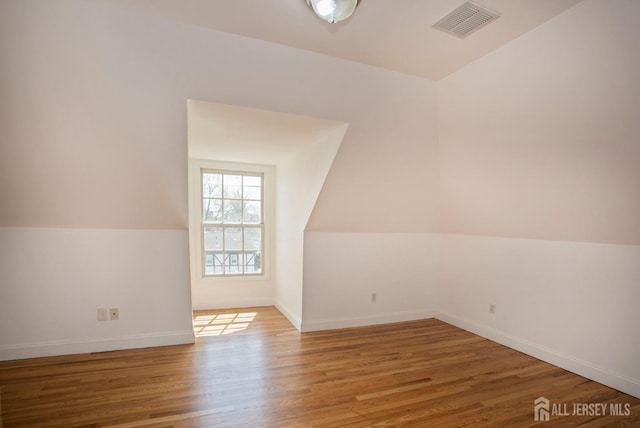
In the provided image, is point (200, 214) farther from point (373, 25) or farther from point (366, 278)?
point (373, 25)

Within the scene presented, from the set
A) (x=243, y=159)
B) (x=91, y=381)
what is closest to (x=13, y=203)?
(x=91, y=381)

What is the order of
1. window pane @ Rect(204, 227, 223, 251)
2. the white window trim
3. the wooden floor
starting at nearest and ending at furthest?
the wooden floor < the white window trim < window pane @ Rect(204, 227, 223, 251)

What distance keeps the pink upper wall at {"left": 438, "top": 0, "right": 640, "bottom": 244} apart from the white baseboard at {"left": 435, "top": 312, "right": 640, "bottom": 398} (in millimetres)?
1035

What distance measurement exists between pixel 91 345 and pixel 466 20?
411 cm

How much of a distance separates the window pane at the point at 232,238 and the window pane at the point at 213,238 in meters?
0.08

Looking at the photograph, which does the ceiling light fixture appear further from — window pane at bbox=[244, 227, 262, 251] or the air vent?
window pane at bbox=[244, 227, 262, 251]

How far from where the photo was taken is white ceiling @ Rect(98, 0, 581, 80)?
2064 mm

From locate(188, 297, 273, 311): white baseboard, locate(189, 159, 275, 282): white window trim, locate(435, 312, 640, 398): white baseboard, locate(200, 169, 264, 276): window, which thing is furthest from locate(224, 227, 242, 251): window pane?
locate(435, 312, 640, 398): white baseboard

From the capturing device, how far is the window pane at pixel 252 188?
4.71 m

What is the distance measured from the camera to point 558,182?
259 cm

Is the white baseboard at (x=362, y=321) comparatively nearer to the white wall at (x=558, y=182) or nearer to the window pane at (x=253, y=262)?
the white wall at (x=558, y=182)

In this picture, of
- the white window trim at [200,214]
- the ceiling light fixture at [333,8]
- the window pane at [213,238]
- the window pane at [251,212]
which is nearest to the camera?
the ceiling light fixture at [333,8]

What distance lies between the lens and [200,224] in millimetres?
Answer: 4418

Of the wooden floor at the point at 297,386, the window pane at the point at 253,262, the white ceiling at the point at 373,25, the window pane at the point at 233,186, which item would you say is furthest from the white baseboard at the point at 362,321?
the white ceiling at the point at 373,25
